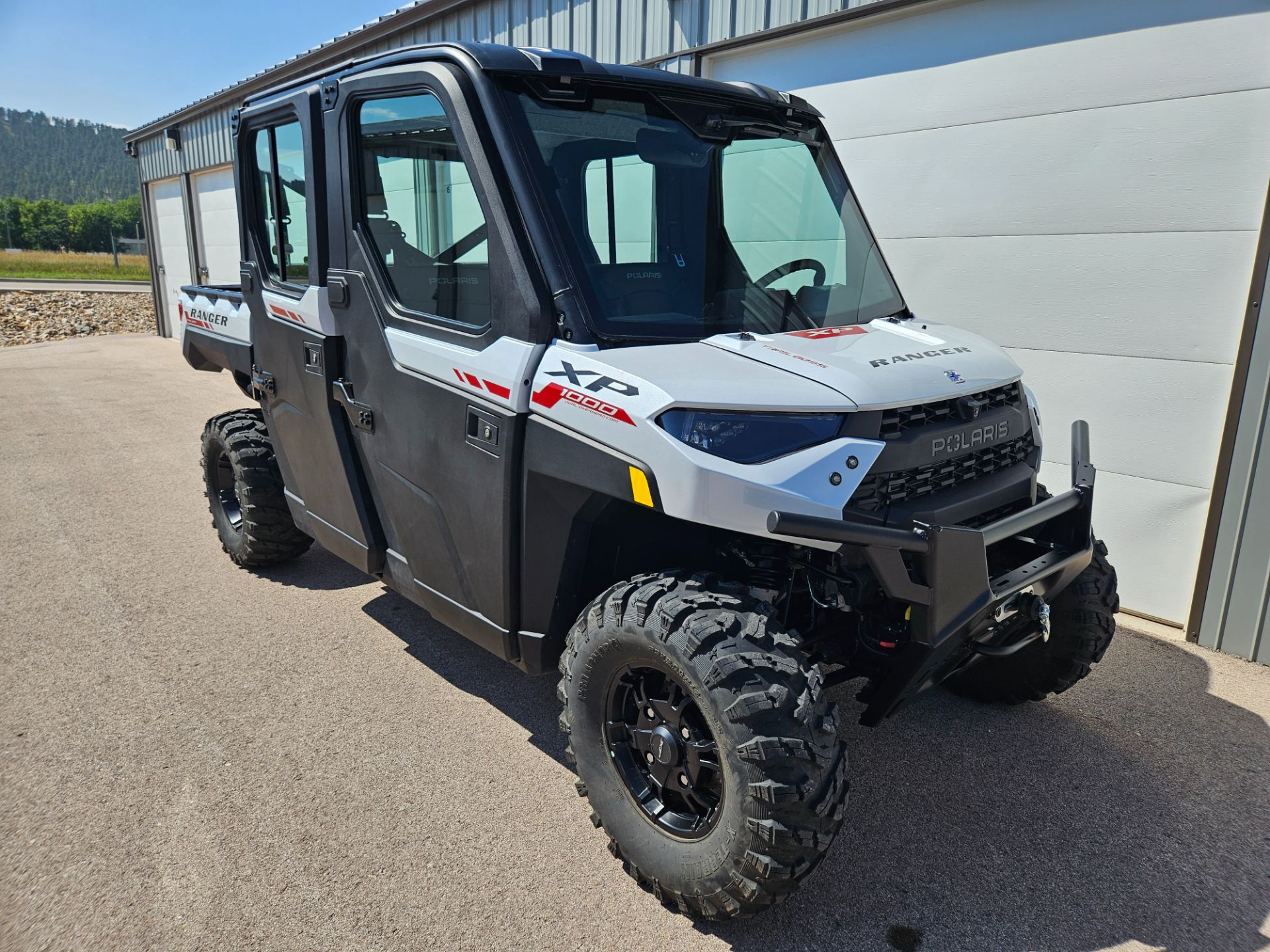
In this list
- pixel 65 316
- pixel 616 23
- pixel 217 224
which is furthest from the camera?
pixel 65 316

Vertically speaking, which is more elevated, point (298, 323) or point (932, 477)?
point (298, 323)

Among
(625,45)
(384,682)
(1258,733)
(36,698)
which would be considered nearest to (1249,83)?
(1258,733)

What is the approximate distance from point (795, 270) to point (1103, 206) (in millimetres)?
2286

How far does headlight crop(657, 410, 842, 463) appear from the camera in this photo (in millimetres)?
2336

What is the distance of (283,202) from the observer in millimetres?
3883

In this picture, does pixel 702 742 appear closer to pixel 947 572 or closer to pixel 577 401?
pixel 947 572

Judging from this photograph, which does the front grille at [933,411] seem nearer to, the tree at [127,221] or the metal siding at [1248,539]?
the metal siding at [1248,539]

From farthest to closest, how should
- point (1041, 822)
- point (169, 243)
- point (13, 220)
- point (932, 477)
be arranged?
point (13, 220) → point (169, 243) → point (1041, 822) → point (932, 477)

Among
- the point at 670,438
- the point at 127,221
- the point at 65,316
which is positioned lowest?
the point at 65,316

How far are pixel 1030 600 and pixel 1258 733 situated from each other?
1.60 meters

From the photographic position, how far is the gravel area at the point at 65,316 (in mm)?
18266

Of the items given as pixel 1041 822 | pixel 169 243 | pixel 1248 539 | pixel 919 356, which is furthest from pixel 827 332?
pixel 169 243

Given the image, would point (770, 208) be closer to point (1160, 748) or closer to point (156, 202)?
point (1160, 748)

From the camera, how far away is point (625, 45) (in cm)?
672
